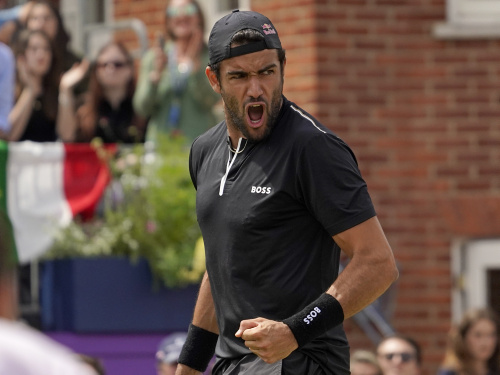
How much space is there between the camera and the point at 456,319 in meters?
9.30

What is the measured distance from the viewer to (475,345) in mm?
8156

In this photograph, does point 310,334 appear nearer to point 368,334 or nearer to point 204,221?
point 204,221

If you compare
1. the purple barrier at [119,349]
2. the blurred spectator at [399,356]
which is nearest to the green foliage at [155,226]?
the purple barrier at [119,349]

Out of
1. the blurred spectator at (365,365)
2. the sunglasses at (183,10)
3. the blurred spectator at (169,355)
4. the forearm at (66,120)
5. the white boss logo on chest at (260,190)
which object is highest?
the white boss logo on chest at (260,190)

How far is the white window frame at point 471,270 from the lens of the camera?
933 cm

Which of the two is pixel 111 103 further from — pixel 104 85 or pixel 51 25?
pixel 51 25

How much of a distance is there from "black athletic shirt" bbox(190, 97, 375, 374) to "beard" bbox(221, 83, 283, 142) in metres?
0.03

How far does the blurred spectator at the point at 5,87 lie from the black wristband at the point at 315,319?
483 cm

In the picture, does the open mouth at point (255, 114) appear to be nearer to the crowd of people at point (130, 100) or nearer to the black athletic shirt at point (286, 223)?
the black athletic shirt at point (286, 223)

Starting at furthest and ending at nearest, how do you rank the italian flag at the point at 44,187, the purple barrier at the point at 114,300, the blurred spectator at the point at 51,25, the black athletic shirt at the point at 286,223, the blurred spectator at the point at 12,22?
the blurred spectator at the point at 12,22
the blurred spectator at the point at 51,25
the italian flag at the point at 44,187
the purple barrier at the point at 114,300
the black athletic shirt at the point at 286,223

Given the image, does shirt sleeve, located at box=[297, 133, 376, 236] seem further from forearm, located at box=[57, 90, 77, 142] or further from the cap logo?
forearm, located at box=[57, 90, 77, 142]

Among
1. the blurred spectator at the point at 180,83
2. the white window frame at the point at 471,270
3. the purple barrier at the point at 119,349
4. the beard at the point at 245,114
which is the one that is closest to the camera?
the beard at the point at 245,114

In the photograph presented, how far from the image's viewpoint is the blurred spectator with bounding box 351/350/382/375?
769 centimetres

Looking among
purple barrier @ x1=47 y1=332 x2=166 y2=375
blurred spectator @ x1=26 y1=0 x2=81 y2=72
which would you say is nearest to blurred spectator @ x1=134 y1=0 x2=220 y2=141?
blurred spectator @ x1=26 y1=0 x2=81 y2=72
